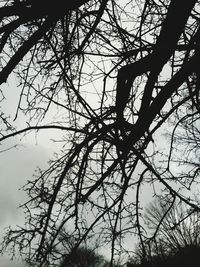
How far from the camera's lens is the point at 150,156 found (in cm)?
381

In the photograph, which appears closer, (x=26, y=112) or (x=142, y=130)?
(x=142, y=130)

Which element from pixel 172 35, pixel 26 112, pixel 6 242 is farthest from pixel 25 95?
pixel 172 35

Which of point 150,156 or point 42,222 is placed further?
point 150,156

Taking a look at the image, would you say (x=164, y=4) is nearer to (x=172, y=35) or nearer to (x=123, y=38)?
(x=123, y=38)

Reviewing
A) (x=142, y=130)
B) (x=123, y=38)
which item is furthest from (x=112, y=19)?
(x=142, y=130)

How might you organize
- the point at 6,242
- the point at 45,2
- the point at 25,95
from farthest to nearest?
the point at 25,95 → the point at 6,242 → the point at 45,2

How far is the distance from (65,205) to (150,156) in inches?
51.0

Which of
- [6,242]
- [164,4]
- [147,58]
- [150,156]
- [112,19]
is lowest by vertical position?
[6,242]

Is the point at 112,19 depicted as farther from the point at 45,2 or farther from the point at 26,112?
the point at 26,112

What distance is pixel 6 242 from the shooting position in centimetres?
313

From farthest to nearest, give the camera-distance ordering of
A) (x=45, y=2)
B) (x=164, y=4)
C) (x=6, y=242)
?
1. (x=164, y=4)
2. (x=6, y=242)
3. (x=45, y=2)

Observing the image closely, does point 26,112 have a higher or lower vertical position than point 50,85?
lower

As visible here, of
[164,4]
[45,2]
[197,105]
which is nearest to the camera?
[45,2]

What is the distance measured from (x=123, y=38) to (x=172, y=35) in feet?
4.80
